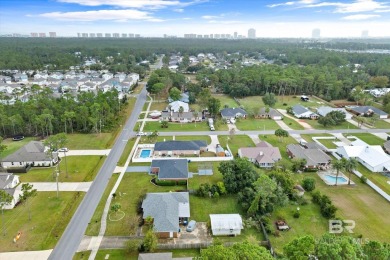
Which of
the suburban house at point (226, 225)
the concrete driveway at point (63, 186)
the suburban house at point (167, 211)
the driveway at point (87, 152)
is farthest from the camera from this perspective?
the driveway at point (87, 152)

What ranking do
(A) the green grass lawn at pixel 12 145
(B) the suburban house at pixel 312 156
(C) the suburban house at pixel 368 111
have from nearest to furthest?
(B) the suburban house at pixel 312 156 < (A) the green grass lawn at pixel 12 145 < (C) the suburban house at pixel 368 111

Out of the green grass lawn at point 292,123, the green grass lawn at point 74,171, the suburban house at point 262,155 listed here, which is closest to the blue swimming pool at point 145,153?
the green grass lawn at point 74,171

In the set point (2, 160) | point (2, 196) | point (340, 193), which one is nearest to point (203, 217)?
point (340, 193)

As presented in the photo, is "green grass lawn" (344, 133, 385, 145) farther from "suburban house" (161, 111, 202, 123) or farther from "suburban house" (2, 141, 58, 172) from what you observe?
"suburban house" (2, 141, 58, 172)

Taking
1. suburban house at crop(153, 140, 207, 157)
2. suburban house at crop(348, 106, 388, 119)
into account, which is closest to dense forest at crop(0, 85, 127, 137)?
suburban house at crop(153, 140, 207, 157)

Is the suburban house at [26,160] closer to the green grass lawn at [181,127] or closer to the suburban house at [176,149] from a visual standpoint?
the suburban house at [176,149]
